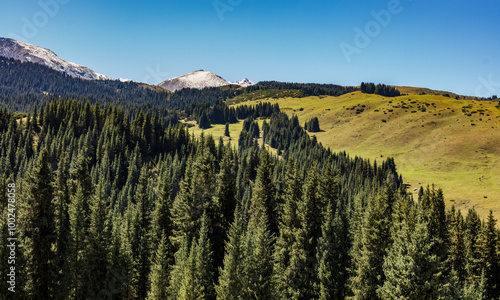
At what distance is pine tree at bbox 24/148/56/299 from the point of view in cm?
3062

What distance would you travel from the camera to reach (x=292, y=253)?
36375 millimetres

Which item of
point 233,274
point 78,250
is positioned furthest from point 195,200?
point 78,250

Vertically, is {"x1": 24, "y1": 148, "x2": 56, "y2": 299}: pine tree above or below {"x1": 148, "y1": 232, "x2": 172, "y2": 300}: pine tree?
above

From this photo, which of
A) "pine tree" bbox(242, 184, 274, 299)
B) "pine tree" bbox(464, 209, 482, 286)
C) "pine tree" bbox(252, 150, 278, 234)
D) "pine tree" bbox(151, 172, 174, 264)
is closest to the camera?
"pine tree" bbox(242, 184, 274, 299)

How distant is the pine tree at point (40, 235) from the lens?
30.6 metres

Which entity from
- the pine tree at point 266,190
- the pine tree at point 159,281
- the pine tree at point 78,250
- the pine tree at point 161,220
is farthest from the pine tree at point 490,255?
the pine tree at point 78,250

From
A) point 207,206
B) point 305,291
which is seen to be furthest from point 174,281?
point 305,291

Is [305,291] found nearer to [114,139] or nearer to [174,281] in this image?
[174,281]

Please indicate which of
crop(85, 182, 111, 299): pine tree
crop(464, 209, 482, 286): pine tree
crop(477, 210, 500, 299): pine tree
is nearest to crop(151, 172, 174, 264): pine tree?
crop(85, 182, 111, 299): pine tree

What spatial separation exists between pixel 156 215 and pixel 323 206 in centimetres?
2440

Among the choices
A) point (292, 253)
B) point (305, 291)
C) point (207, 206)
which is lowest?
point (305, 291)

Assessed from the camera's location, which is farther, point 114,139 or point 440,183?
point 440,183

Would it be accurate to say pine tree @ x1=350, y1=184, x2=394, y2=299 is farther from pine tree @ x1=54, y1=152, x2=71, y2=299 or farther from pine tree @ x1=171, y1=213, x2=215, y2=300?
pine tree @ x1=54, y1=152, x2=71, y2=299

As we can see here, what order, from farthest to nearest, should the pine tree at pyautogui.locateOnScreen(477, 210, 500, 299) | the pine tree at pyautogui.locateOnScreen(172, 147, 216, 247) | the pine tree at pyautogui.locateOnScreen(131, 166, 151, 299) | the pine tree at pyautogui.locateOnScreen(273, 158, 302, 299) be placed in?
the pine tree at pyautogui.locateOnScreen(477, 210, 500, 299)
the pine tree at pyautogui.locateOnScreen(131, 166, 151, 299)
the pine tree at pyautogui.locateOnScreen(172, 147, 216, 247)
the pine tree at pyautogui.locateOnScreen(273, 158, 302, 299)
